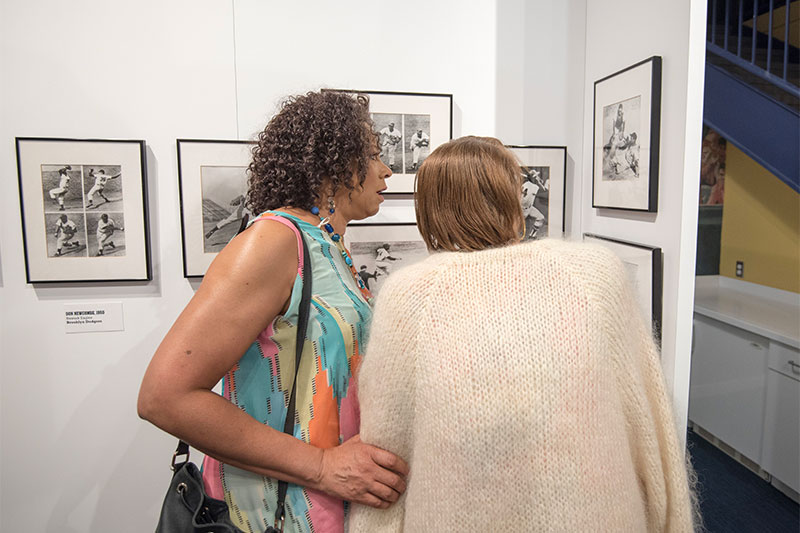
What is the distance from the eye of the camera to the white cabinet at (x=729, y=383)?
242 centimetres

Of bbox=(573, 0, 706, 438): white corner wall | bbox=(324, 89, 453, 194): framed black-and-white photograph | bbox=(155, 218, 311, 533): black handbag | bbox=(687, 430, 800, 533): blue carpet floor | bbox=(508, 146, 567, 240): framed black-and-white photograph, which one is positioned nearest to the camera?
bbox=(155, 218, 311, 533): black handbag

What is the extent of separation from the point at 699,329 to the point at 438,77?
215 cm

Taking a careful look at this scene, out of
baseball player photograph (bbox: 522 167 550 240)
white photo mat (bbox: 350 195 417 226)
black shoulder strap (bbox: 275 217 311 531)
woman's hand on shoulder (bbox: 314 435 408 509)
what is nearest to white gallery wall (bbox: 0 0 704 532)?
baseball player photograph (bbox: 522 167 550 240)

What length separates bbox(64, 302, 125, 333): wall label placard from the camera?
5.37ft

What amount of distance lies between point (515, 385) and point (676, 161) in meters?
0.88

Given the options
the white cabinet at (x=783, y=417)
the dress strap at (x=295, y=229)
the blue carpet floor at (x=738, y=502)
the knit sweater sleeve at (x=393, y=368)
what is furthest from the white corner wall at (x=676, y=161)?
the white cabinet at (x=783, y=417)

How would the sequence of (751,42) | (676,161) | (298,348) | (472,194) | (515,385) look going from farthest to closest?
(751,42) → (676,161) → (298,348) → (472,194) → (515,385)

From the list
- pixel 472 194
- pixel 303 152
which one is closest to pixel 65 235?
pixel 303 152

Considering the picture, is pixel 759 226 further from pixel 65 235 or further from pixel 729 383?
pixel 65 235

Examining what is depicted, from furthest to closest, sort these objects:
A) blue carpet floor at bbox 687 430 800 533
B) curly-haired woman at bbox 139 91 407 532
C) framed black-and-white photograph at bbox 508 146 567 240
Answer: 1. blue carpet floor at bbox 687 430 800 533
2. framed black-and-white photograph at bbox 508 146 567 240
3. curly-haired woman at bbox 139 91 407 532

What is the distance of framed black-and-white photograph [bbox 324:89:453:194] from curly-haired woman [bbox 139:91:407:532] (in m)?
0.50

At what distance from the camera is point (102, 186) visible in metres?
1.58

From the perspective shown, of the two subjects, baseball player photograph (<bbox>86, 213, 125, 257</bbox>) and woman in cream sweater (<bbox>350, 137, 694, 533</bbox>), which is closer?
woman in cream sweater (<bbox>350, 137, 694, 533</bbox>)

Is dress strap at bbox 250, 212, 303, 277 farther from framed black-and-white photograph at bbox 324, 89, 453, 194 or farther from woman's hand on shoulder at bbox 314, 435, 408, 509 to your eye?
framed black-and-white photograph at bbox 324, 89, 453, 194
